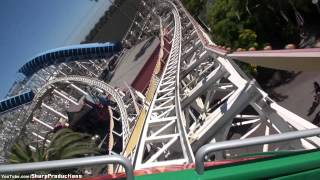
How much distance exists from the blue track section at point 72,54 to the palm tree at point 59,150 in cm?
2891

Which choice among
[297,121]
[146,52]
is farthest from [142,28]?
[297,121]

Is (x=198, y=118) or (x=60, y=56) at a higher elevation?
(x=60, y=56)

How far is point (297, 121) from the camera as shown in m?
11.6

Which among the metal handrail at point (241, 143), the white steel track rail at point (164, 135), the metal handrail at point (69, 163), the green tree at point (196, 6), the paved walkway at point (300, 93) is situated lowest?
the paved walkway at point (300, 93)

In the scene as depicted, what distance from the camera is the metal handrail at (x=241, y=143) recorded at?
7.82 feet

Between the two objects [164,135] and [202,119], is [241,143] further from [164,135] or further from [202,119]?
[202,119]

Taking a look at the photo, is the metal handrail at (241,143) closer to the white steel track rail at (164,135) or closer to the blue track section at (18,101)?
the white steel track rail at (164,135)

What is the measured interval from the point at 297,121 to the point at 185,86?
903 centimetres

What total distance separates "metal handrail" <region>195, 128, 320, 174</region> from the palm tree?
48.7 ft

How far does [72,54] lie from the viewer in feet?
154

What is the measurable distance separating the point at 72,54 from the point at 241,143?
4570 cm

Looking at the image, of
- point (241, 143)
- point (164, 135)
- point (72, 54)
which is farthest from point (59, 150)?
point (72, 54)

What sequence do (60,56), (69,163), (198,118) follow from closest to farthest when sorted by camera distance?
(69,163)
(198,118)
(60,56)

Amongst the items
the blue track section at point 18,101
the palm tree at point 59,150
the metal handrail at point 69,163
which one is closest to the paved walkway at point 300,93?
the palm tree at point 59,150
